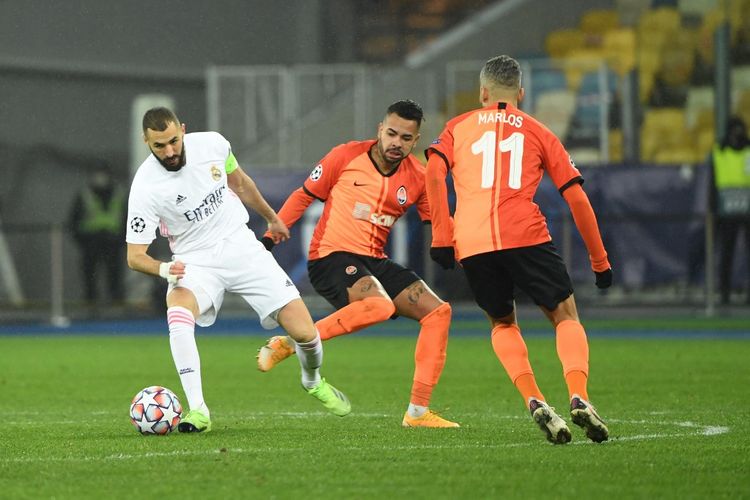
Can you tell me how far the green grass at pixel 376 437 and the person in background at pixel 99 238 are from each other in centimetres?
763

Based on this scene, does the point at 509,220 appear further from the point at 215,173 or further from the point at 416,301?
the point at 215,173

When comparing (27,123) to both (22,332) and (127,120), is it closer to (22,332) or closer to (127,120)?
(127,120)

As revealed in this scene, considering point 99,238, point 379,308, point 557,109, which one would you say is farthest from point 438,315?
point 99,238

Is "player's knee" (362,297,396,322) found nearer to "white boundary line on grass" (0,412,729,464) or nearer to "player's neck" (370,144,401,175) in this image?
"player's neck" (370,144,401,175)

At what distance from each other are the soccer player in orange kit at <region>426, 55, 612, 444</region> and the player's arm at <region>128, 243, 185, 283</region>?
4.72ft

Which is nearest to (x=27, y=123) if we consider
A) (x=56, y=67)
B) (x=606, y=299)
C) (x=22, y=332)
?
(x=56, y=67)

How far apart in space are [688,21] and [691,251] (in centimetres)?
487

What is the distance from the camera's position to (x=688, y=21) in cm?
2311

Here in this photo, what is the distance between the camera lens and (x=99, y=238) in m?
22.3

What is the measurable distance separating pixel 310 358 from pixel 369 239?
994 mm

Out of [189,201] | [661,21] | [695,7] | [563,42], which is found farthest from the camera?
[563,42]

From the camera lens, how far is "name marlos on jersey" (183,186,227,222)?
847 centimetres

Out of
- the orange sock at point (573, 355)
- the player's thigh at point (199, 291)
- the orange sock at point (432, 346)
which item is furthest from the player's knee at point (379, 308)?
the orange sock at point (573, 355)

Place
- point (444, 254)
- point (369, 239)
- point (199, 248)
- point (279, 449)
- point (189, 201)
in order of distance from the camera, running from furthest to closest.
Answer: point (369, 239)
point (199, 248)
point (189, 201)
point (444, 254)
point (279, 449)
